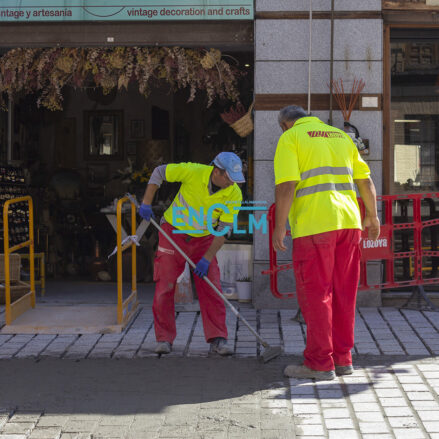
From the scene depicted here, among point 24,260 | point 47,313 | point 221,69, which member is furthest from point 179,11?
point 24,260

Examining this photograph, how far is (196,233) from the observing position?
6707 millimetres

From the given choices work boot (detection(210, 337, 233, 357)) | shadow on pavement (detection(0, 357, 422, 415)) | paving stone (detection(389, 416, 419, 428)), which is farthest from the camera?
work boot (detection(210, 337, 233, 357))

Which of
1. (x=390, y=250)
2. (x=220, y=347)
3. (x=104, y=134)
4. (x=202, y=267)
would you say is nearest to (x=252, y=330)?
(x=220, y=347)

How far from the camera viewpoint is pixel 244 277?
30.7 ft

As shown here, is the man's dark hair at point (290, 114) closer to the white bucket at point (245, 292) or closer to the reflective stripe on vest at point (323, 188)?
the reflective stripe on vest at point (323, 188)

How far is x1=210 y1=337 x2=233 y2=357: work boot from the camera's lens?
21.7 ft

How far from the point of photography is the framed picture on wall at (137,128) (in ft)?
43.9

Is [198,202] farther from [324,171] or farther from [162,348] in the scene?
[162,348]

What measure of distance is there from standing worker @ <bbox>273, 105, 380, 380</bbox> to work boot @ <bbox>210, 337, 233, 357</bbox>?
738 mm

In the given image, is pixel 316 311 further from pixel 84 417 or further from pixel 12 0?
pixel 12 0

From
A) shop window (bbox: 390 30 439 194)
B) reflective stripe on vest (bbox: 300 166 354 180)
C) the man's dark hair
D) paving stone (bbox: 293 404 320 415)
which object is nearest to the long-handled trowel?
paving stone (bbox: 293 404 320 415)

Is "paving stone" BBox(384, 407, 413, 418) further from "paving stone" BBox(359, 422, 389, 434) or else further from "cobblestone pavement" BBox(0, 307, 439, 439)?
"paving stone" BBox(359, 422, 389, 434)

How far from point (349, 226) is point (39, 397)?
8.73 feet

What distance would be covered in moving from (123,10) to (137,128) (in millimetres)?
4662
